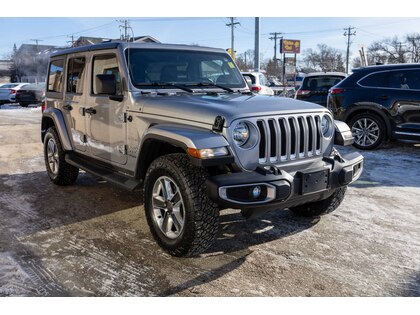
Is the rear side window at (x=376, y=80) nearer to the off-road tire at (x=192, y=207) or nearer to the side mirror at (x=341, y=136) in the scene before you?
the side mirror at (x=341, y=136)

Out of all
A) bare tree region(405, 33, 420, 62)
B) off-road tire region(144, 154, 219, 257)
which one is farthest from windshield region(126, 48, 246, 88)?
bare tree region(405, 33, 420, 62)

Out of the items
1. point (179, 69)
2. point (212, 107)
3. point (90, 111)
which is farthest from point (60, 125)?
point (212, 107)

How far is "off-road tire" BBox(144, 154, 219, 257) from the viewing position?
316 centimetres

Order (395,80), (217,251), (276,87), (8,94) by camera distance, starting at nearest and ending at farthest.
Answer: (217,251) < (395,80) < (8,94) < (276,87)

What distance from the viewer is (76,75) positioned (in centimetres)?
530

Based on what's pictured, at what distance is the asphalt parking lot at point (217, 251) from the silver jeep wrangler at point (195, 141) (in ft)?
1.05

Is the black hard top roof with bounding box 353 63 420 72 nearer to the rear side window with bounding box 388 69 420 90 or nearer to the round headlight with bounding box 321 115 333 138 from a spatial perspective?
the rear side window with bounding box 388 69 420 90

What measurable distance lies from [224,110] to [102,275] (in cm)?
166

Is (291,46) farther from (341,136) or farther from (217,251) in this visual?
(217,251)

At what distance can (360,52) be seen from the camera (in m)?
17.6

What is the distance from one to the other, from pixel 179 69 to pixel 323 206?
221 cm

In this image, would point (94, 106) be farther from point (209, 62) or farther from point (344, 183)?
point (344, 183)

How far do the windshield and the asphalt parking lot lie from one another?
155 cm

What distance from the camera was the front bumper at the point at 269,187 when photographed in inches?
117
